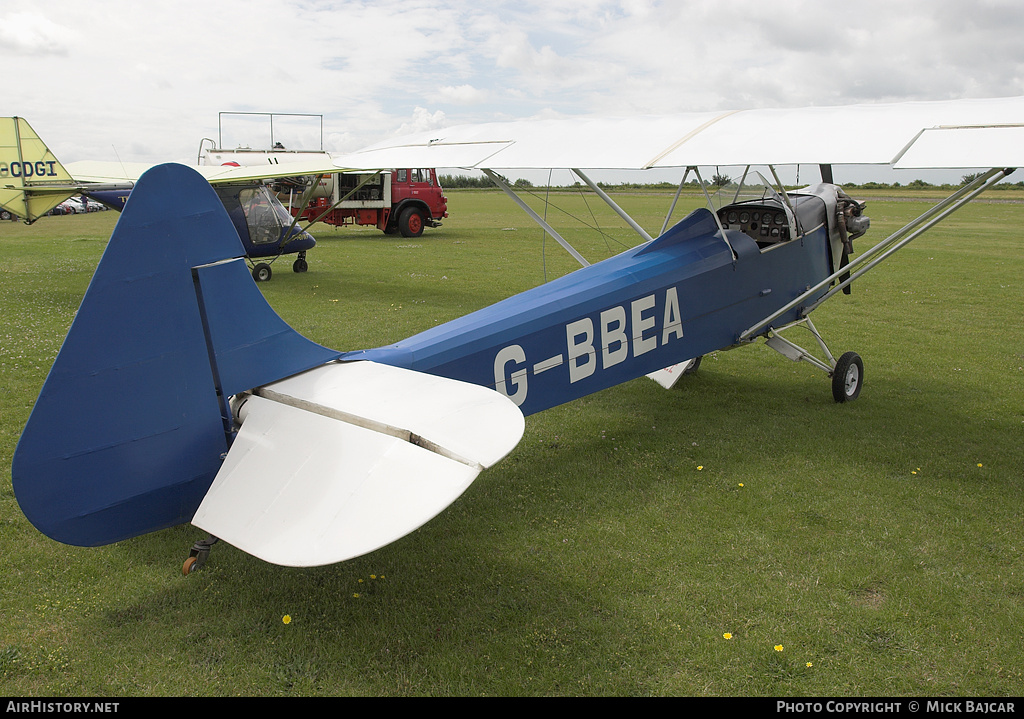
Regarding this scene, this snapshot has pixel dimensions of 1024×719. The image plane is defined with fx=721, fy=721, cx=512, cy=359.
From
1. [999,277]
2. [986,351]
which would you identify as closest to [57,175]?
[986,351]

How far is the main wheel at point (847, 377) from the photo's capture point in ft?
21.0

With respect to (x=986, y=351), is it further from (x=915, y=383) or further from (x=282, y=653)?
(x=282, y=653)

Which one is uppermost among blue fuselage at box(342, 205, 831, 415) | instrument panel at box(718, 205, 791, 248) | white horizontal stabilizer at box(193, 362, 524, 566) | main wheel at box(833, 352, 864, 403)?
instrument panel at box(718, 205, 791, 248)

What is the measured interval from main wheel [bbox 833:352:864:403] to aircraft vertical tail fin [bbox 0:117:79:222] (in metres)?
12.4

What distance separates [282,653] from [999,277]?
14897 mm

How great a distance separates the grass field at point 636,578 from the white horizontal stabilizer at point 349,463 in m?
0.82

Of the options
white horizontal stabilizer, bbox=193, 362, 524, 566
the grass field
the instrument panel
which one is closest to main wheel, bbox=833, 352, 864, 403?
the grass field

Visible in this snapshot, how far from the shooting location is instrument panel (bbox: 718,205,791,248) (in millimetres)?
6266

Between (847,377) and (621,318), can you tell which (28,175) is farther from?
(847,377)

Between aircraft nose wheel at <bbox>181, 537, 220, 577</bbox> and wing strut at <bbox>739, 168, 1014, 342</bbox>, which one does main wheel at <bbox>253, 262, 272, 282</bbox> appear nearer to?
wing strut at <bbox>739, 168, 1014, 342</bbox>

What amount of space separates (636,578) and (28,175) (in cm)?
1357

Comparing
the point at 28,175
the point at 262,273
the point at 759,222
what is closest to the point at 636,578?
the point at 759,222

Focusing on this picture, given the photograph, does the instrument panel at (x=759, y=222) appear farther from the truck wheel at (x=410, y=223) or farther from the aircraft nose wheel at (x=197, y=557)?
the truck wheel at (x=410, y=223)

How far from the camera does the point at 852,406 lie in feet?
21.1
